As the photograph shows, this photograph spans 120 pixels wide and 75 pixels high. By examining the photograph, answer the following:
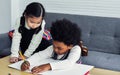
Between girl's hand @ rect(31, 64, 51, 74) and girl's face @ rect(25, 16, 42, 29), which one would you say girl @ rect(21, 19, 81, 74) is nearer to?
girl's hand @ rect(31, 64, 51, 74)

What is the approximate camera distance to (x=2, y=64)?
1.34 meters

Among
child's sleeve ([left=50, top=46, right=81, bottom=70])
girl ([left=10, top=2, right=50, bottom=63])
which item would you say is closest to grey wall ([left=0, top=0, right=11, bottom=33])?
girl ([left=10, top=2, right=50, bottom=63])

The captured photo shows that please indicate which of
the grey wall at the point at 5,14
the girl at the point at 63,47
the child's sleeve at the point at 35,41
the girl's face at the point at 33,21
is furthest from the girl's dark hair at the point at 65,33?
the grey wall at the point at 5,14

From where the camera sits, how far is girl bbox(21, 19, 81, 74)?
4.20ft

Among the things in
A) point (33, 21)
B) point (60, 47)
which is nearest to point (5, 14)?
point (33, 21)

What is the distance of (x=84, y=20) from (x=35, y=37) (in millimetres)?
976

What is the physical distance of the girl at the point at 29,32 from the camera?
1668 millimetres

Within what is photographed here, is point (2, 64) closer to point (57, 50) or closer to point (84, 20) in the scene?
point (57, 50)

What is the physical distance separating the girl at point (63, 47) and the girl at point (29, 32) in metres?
0.34

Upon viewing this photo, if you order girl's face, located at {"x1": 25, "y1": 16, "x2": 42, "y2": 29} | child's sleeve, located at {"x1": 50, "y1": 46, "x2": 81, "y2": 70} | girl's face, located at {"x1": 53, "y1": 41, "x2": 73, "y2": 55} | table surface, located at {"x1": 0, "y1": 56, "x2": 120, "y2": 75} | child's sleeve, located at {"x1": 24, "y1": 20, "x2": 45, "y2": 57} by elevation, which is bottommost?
child's sleeve, located at {"x1": 24, "y1": 20, "x2": 45, "y2": 57}

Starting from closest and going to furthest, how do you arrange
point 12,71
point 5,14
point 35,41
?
point 12,71 → point 35,41 → point 5,14

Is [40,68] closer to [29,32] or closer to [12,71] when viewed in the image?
[12,71]

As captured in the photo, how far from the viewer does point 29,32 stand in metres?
1.81

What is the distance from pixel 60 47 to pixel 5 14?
7.50ft
